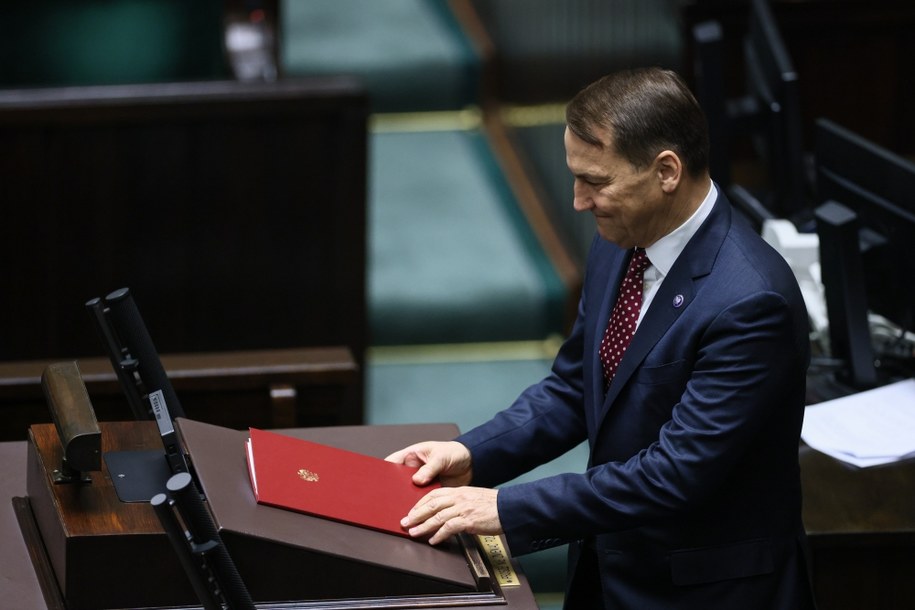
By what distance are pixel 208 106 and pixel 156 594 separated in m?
2.09

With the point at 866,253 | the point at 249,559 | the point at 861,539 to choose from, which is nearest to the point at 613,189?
the point at 249,559

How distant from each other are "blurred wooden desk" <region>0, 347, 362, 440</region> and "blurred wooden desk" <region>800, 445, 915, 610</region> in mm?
944

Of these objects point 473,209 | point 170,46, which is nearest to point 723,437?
point 473,209

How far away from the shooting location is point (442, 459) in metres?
1.93

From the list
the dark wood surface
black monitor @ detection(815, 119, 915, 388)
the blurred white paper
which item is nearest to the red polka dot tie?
the blurred white paper

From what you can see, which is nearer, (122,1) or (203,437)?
(203,437)

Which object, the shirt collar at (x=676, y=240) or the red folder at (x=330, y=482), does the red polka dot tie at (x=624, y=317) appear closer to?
the shirt collar at (x=676, y=240)

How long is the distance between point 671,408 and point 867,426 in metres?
0.86

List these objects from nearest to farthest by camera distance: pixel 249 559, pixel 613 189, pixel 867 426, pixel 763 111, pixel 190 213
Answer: pixel 249 559 → pixel 613 189 → pixel 867 426 → pixel 763 111 → pixel 190 213

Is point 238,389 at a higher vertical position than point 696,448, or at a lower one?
lower

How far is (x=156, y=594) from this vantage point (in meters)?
1.63

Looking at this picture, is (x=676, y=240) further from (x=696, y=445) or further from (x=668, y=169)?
(x=696, y=445)

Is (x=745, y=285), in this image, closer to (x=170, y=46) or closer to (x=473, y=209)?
(x=473, y=209)

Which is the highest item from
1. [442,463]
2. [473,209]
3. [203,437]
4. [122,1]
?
[122,1]
